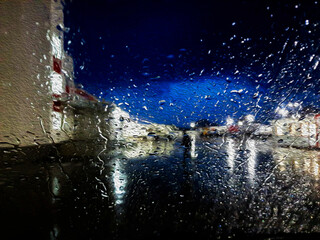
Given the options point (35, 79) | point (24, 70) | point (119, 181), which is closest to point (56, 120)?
point (35, 79)

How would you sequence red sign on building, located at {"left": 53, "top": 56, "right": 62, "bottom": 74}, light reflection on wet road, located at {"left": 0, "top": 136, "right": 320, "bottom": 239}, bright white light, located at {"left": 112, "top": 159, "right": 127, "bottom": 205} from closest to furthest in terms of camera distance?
light reflection on wet road, located at {"left": 0, "top": 136, "right": 320, "bottom": 239}, bright white light, located at {"left": 112, "top": 159, "right": 127, "bottom": 205}, red sign on building, located at {"left": 53, "top": 56, "right": 62, "bottom": 74}

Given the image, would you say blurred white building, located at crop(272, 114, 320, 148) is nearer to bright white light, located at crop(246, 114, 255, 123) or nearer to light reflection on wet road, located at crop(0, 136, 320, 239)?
bright white light, located at crop(246, 114, 255, 123)

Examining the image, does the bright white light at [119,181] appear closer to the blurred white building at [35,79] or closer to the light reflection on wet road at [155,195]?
the light reflection on wet road at [155,195]

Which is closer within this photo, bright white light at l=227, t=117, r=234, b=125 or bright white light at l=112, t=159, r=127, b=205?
bright white light at l=112, t=159, r=127, b=205

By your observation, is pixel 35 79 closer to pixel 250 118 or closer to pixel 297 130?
pixel 250 118

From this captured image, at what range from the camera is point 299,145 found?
3.46 meters


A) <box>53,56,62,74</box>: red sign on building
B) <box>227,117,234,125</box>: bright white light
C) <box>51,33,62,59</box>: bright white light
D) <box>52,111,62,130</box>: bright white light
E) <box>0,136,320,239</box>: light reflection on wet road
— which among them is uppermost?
<box>51,33,62,59</box>: bright white light

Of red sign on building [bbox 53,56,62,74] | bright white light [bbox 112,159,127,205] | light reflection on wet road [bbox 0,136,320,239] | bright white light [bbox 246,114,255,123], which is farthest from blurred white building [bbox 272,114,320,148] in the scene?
red sign on building [bbox 53,56,62,74]

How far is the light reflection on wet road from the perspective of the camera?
1127 millimetres

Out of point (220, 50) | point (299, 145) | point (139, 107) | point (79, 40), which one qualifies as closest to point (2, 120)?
point (79, 40)

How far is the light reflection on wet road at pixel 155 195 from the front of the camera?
3.70 ft

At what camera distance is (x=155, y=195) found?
1.67 metres

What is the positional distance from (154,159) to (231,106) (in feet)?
5.46

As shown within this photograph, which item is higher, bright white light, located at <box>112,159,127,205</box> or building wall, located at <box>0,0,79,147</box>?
building wall, located at <box>0,0,79,147</box>
